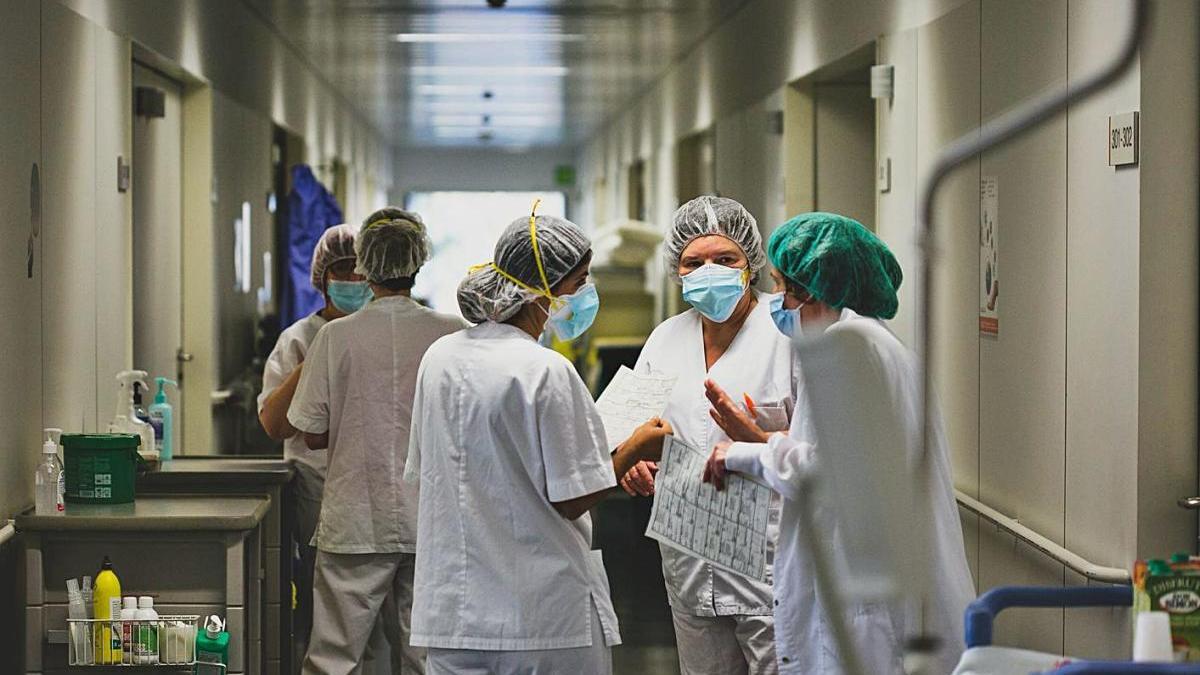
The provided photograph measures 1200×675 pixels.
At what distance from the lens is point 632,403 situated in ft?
10.7

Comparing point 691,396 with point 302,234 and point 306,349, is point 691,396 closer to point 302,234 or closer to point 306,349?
point 306,349

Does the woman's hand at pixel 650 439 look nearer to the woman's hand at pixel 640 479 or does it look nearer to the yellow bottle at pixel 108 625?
the woman's hand at pixel 640 479

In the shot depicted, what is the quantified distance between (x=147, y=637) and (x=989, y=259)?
2315 mm

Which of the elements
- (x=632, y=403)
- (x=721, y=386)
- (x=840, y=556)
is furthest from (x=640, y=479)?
(x=840, y=556)

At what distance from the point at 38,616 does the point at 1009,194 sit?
2.59m

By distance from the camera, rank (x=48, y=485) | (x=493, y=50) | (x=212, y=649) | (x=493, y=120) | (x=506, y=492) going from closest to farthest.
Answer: (x=506, y=492), (x=212, y=649), (x=48, y=485), (x=493, y=50), (x=493, y=120)

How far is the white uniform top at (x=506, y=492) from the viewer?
9.21 ft

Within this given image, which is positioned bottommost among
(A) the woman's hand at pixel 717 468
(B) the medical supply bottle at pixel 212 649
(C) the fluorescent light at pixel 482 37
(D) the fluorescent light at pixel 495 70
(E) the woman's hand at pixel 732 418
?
(B) the medical supply bottle at pixel 212 649

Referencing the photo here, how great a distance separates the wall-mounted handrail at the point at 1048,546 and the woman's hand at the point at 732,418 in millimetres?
691

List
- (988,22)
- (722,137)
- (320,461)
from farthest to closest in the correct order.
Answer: (722,137) → (320,461) → (988,22)

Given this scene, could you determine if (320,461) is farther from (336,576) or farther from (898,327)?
(898,327)

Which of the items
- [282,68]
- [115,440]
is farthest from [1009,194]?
[282,68]

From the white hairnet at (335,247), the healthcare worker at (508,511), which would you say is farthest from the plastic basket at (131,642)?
the white hairnet at (335,247)

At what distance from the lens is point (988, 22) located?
12.5ft
